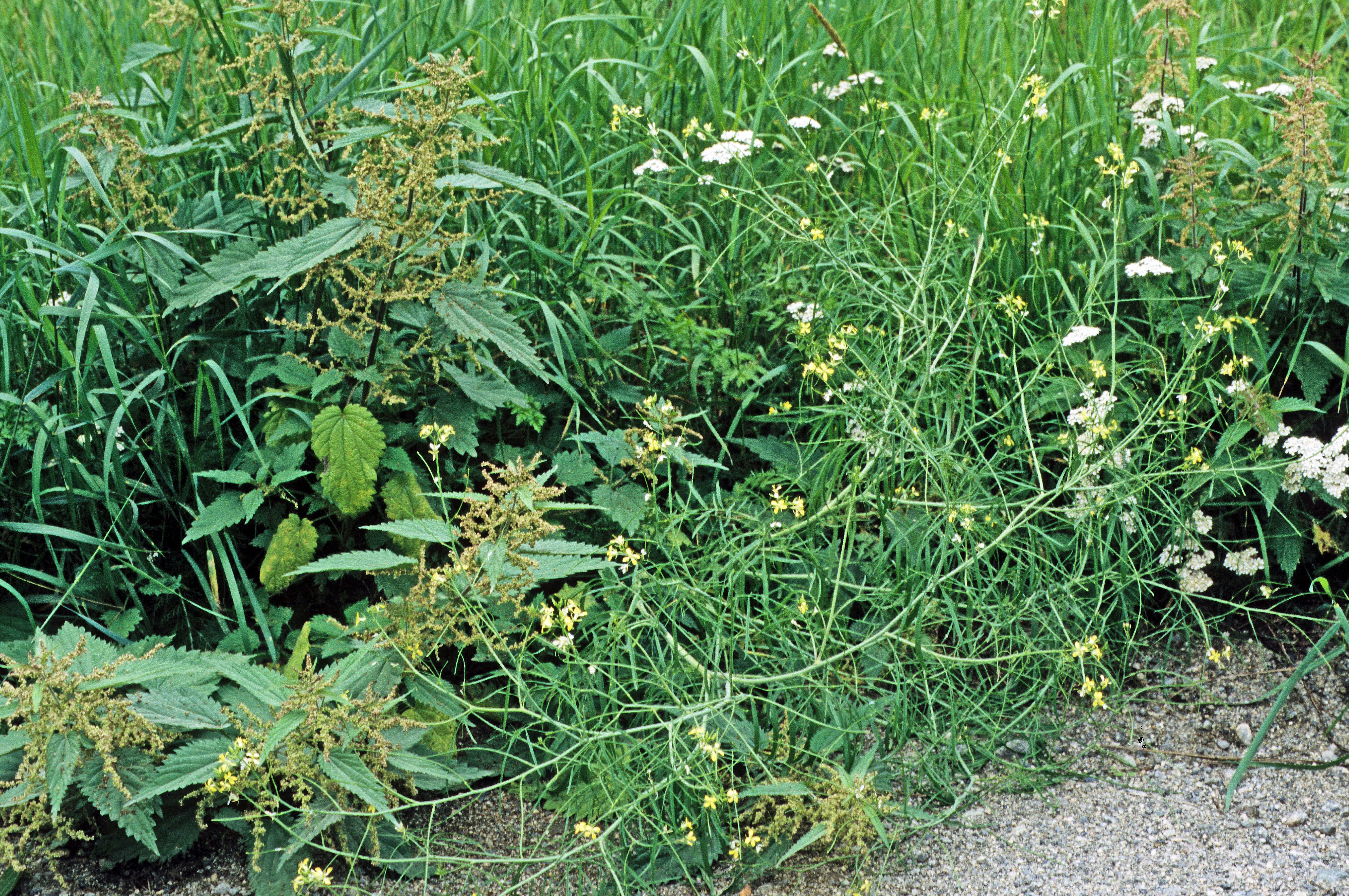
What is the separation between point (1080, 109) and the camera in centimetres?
327

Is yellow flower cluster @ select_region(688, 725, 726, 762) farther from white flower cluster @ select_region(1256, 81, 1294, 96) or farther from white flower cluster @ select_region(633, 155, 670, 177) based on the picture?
white flower cluster @ select_region(1256, 81, 1294, 96)

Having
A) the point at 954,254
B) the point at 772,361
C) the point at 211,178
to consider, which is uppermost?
the point at 211,178

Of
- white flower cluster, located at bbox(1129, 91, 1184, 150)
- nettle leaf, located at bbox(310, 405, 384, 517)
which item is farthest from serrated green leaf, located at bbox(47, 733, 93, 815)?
white flower cluster, located at bbox(1129, 91, 1184, 150)

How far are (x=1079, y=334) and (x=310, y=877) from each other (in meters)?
1.84

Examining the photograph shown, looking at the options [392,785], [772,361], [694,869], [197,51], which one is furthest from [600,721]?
[197,51]

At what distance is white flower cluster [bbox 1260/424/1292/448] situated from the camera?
7.75ft

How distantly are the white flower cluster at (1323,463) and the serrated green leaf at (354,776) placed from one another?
1.91 m

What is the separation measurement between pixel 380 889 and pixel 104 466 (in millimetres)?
1044

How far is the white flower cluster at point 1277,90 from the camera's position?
8.92ft

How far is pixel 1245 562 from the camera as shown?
8.16 feet

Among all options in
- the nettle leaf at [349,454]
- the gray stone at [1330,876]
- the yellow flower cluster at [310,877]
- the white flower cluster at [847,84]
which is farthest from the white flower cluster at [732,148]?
the gray stone at [1330,876]

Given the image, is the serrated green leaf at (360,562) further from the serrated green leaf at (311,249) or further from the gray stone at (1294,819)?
the gray stone at (1294,819)

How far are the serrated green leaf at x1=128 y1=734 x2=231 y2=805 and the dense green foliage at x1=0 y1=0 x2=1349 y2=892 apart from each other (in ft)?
0.04

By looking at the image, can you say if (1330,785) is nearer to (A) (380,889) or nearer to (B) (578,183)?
(A) (380,889)
